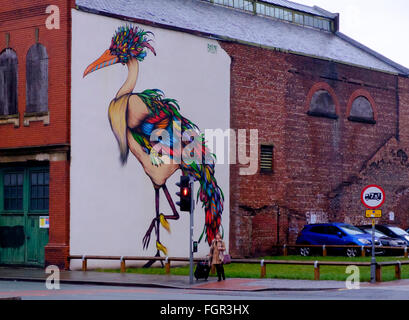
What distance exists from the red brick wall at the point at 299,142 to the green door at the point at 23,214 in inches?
356

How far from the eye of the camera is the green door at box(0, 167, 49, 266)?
103ft

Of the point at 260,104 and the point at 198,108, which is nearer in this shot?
the point at 198,108

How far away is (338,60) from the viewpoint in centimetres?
4247

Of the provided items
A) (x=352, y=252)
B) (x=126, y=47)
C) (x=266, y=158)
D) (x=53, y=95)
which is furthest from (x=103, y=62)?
(x=352, y=252)

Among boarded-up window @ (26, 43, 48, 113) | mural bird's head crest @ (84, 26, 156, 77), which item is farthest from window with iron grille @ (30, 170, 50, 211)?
mural bird's head crest @ (84, 26, 156, 77)

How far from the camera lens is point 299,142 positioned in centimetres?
4022

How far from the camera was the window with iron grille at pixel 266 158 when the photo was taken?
38.5 metres

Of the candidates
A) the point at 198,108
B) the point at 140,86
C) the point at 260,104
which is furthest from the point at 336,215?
the point at 140,86

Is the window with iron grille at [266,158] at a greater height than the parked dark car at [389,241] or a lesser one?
greater

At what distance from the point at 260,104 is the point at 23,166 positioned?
11.8 meters

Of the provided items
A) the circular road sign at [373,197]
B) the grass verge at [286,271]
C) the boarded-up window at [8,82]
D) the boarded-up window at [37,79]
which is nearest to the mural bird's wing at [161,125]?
the boarded-up window at [37,79]

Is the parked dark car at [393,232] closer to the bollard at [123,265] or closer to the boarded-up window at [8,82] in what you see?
A: the bollard at [123,265]

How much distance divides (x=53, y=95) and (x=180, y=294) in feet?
41.3
